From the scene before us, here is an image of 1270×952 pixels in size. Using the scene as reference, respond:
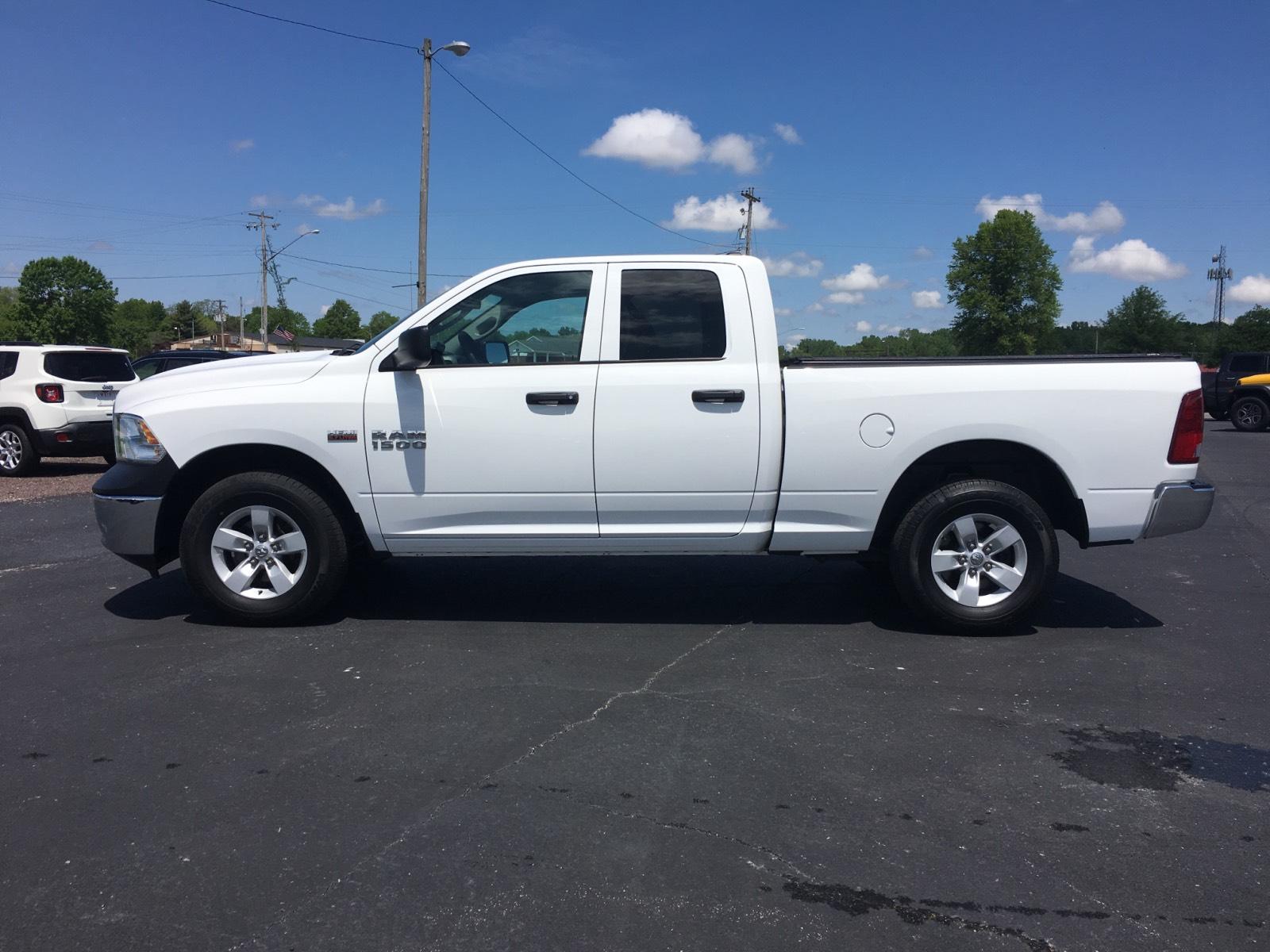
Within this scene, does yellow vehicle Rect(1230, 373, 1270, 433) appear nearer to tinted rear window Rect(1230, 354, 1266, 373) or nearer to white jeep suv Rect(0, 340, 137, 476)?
tinted rear window Rect(1230, 354, 1266, 373)

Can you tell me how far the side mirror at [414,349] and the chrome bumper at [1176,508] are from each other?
13.2 ft

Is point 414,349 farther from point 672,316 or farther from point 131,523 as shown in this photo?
point 131,523

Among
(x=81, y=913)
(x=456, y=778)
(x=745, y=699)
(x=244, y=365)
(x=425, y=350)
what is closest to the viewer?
(x=81, y=913)

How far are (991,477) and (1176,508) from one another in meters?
0.97

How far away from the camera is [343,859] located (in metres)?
3.19

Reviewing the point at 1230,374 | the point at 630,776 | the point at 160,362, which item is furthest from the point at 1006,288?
the point at 630,776

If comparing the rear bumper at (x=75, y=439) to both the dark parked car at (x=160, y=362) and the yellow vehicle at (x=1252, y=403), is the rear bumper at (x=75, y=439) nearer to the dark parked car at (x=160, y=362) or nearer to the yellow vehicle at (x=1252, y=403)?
the dark parked car at (x=160, y=362)

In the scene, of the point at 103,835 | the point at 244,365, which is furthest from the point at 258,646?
the point at 103,835

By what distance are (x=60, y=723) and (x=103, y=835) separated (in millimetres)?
1213

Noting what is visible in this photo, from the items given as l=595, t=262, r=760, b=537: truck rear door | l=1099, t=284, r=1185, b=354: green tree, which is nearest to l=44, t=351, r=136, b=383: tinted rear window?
l=595, t=262, r=760, b=537: truck rear door

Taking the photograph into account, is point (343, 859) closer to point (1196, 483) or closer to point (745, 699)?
point (745, 699)

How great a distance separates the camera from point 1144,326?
71.1 meters

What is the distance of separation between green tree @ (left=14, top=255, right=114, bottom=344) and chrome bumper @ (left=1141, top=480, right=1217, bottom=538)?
344ft

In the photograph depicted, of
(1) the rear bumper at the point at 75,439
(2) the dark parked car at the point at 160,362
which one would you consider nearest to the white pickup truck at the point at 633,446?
(1) the rear bumper at the point at 75,439
